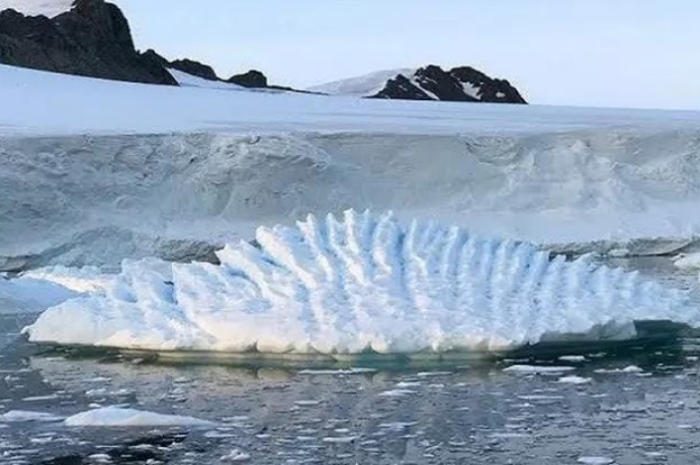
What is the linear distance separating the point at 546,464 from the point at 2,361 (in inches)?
122

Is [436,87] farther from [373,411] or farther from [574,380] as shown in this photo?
[373,411]

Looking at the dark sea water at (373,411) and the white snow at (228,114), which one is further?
the white snow at (228,114)

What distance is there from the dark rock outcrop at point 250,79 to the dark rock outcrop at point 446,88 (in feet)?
11.2

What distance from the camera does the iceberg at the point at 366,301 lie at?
5.36 m

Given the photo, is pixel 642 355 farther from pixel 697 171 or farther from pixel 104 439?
pixel 697 171

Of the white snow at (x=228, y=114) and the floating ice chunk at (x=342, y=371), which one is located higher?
the white snow at (x=228, y=114)

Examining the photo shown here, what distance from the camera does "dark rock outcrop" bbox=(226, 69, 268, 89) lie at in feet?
107

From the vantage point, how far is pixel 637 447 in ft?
12.3

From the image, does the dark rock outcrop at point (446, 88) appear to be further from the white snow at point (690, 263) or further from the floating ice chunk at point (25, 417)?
the floating ice chunk at point (25, 417)

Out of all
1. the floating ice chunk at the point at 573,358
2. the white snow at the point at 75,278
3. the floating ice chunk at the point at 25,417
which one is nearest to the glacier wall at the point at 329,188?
the white snow at the point at 75,278

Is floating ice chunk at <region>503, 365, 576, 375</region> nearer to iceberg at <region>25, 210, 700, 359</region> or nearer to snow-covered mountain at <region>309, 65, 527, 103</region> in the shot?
iceberg at <region>25, 210, 700, 359</region>

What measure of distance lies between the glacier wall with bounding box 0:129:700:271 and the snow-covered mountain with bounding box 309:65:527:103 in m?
16.7

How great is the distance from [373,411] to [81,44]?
2455 cm

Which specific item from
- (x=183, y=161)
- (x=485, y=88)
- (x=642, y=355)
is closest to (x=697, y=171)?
(x=183, y=161)
